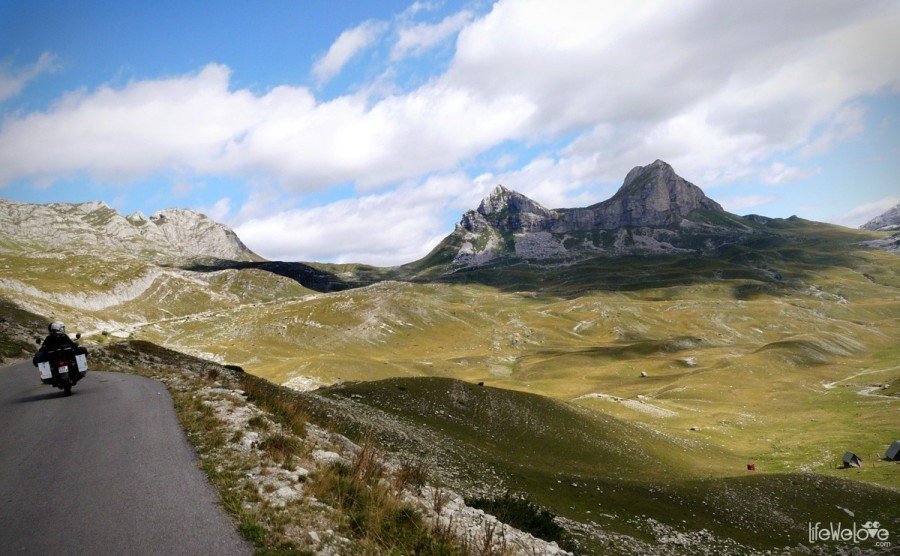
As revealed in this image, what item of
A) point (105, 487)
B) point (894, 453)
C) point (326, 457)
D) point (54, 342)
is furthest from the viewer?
point (894, 453)

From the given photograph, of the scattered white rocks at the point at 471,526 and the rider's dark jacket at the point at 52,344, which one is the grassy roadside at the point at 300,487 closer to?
the scattered white rocks at the point at 471,526

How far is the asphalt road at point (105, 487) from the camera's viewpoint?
8.98m

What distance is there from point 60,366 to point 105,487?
16339 millimetres

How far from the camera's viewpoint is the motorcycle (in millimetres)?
23078

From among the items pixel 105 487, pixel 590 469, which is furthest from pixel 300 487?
pixel 590 469

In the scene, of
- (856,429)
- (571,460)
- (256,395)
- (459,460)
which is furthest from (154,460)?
(856,429)

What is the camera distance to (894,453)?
191 ft

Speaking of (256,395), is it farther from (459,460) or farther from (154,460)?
(459,460)

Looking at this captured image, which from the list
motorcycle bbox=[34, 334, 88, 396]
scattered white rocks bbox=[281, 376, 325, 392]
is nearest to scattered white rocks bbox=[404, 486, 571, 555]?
motorcycle bbox=[34, 334, 88, 396]

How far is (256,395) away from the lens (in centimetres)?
2130

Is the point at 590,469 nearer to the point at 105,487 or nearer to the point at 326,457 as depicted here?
the point at 326,457

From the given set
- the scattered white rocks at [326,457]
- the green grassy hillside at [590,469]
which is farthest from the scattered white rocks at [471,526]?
the green grassy hillside at [590,469]

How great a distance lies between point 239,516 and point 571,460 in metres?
40.0

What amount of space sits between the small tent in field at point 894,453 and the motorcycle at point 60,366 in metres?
84.6
